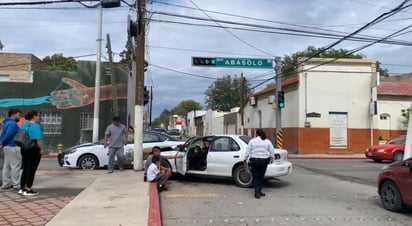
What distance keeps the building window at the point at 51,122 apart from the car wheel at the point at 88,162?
13.8 meters

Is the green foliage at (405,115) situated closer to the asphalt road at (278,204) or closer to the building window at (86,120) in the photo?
the asphalt road at (278,204)

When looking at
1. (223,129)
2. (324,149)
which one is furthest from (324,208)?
(223,129)

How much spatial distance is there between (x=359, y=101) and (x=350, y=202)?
2334cm

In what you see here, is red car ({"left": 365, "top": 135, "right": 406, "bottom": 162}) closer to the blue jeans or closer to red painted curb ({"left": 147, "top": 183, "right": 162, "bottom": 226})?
the blue jeans

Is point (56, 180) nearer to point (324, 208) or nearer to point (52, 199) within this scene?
point (52, 199)

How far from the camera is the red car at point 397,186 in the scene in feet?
30.5

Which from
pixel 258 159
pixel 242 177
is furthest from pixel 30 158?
pixel 242 177

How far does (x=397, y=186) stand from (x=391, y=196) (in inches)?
13.1

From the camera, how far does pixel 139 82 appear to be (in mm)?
15945

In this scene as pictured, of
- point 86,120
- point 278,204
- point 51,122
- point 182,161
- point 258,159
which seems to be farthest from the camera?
point 86,120

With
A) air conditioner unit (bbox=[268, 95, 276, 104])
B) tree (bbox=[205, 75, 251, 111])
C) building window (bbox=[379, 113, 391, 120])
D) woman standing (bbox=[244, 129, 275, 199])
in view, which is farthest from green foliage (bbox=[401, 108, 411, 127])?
tree (bbox=[205, 75, 251, 111])

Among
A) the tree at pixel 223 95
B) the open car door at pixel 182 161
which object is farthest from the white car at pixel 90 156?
the tree at pixel 223 95

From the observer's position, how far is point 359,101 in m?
33.1

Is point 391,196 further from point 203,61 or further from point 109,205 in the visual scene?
point 203,61
